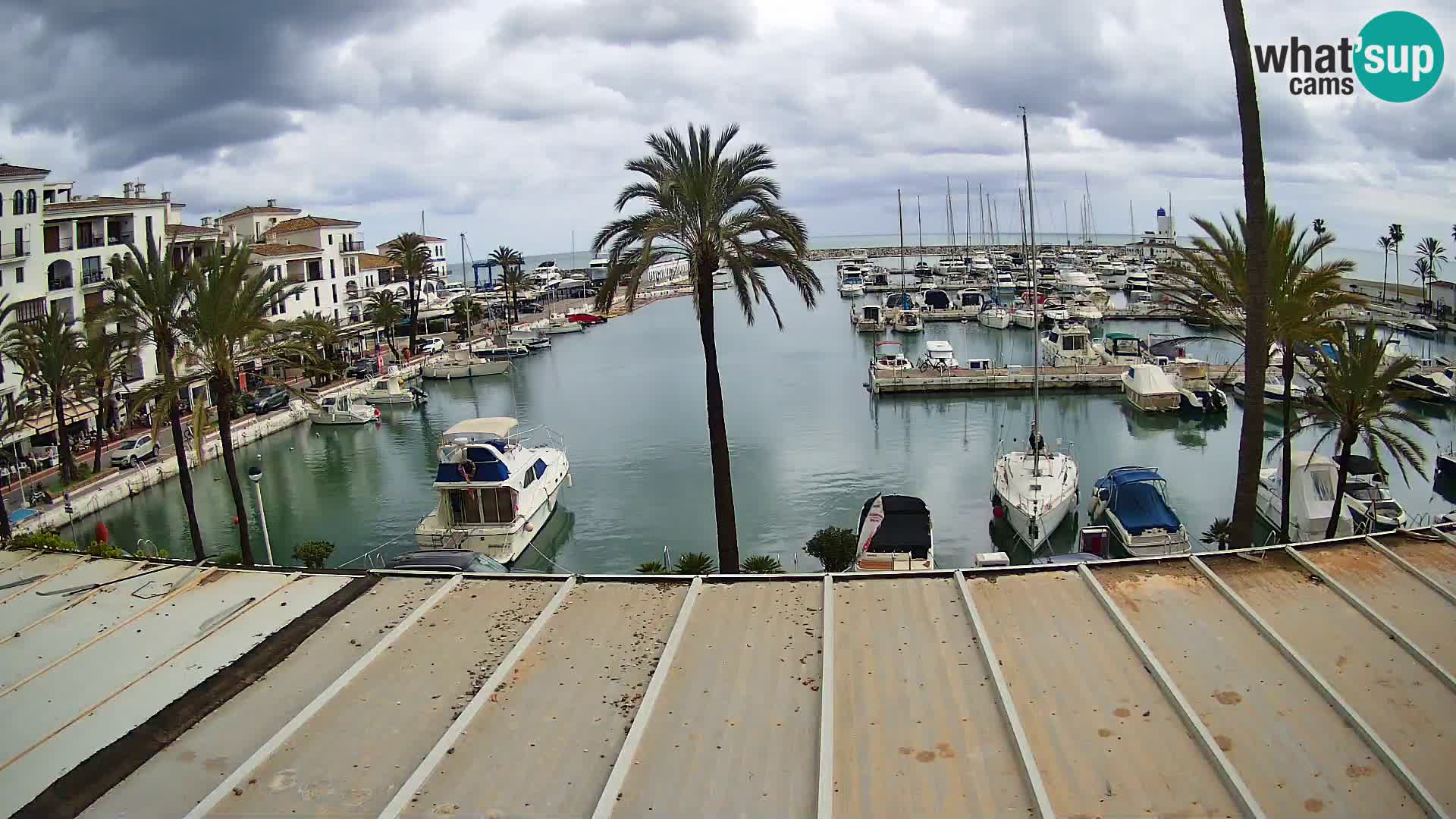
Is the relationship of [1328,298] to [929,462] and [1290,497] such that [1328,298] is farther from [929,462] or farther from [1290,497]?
[929,462]

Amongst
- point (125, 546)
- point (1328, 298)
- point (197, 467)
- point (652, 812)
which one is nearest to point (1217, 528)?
point (1328, 298)

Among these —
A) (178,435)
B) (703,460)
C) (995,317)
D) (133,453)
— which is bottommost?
(703,460)

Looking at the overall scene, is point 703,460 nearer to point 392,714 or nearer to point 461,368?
point 392,714

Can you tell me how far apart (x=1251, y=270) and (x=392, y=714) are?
14.5 metres

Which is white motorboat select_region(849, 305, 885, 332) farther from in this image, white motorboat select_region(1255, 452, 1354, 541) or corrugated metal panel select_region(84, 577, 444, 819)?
corrugated metal panel select_region(84, 577, 444, 819)

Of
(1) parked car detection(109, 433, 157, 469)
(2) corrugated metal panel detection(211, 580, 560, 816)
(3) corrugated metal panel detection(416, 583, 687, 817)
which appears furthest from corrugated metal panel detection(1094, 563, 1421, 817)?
(1) parked car detection(109, 433, 157, 469)

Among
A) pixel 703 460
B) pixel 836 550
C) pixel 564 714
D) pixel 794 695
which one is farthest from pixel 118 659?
pixel 703 460

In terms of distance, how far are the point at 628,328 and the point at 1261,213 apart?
83.9 metres

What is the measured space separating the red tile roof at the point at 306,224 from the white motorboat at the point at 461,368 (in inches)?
478

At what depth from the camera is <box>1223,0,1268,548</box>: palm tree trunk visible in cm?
1541

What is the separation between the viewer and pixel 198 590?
14.1m

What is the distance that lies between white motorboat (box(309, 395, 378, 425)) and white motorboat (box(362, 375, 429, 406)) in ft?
12.8

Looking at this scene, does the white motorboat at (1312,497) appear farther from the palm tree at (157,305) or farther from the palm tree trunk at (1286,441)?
the palm tree at (157,305)

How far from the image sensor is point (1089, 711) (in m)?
9.34
